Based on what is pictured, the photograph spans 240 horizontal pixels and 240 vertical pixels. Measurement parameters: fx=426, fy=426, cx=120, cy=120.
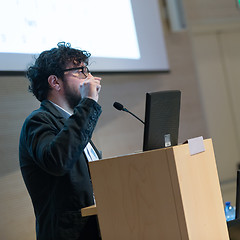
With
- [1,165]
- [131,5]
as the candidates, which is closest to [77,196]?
[1,165]

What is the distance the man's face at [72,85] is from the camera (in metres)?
1.79

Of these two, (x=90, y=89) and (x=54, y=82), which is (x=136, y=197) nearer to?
(x=90, y=89)

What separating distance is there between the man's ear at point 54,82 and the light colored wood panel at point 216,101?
308 centimetres

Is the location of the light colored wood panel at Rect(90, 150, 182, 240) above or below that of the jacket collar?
below

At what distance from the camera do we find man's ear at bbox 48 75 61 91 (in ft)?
5.95

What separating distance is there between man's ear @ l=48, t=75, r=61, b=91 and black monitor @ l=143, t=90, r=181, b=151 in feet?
1.72

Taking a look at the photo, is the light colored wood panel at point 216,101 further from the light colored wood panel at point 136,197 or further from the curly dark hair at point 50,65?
the light colored wood panel at point 136,197

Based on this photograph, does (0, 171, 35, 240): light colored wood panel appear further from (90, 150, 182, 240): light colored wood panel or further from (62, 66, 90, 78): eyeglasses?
(90, 150, 182, 240): light colored wood panel

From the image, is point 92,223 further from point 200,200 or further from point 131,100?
point 131,100

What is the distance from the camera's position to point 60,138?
1.44 meters

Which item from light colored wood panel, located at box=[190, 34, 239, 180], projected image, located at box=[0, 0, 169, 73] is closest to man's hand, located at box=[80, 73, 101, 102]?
projected image, located at box=[0, 0, 169, 73]

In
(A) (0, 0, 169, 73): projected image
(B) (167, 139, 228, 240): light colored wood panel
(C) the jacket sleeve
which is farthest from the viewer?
(A) (0, 0, 169, 73): projected image

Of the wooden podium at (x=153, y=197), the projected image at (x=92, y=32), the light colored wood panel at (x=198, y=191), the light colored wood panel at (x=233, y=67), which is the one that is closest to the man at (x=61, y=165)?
the wooden podium at (x=153, y=197)

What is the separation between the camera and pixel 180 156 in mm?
1336
